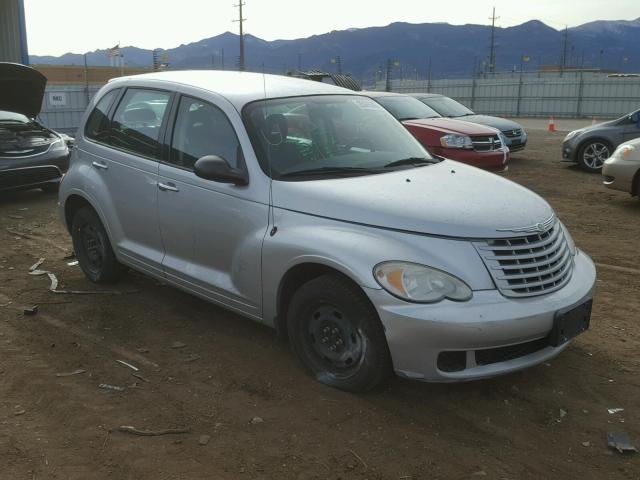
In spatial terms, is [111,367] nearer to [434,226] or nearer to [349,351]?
[349,351]

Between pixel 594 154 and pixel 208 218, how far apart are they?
1040 centimetres

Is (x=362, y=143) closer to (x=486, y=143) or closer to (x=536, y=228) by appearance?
(x=536, y=228)

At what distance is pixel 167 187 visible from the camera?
14.2 feet

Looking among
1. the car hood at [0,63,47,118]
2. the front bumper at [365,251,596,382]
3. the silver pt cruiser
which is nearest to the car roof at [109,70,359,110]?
the silver pt cruiser

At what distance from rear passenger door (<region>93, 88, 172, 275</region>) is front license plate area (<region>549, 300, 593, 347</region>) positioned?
2.71 meters

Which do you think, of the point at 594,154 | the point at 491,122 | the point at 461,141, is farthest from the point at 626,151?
the point at 491,122

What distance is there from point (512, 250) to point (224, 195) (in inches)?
70.4

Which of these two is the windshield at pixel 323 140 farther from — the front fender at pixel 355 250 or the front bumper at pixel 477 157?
the front bumper at pixel 477 157

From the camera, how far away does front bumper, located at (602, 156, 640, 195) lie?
8664mm

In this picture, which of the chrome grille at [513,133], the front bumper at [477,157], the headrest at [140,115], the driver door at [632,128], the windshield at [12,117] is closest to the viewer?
the headrest at [140,115]

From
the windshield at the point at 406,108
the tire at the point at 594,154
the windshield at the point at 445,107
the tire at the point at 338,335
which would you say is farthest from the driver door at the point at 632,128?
the tire at the point at 338,335

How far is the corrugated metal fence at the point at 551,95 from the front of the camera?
28.1 m

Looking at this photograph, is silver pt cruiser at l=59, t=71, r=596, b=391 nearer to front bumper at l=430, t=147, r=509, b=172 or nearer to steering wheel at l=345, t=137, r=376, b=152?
steering wheel at l=345, t=137, r=376, b=152

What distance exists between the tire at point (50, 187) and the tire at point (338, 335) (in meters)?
7.35
